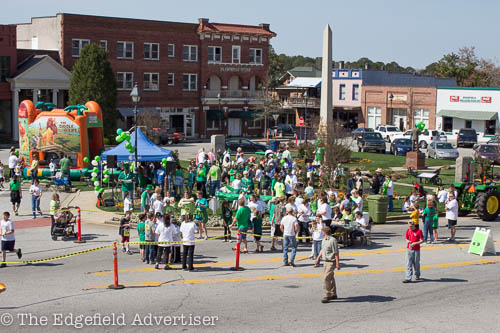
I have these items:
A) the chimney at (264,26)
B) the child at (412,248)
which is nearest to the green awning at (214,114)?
the chimney at (264,26)

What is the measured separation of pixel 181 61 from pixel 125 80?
6.23 metres

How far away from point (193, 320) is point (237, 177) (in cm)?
1357

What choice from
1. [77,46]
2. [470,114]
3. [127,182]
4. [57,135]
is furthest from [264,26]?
[127,182]

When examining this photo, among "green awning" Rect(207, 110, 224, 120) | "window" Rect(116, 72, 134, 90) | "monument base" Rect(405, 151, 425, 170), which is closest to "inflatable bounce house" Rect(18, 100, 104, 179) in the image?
"monument base" Rect(405, 151, 425, 170)

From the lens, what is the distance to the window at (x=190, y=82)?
67625 millimetres

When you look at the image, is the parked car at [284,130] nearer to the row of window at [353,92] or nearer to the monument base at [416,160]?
the row of window at [353,92]

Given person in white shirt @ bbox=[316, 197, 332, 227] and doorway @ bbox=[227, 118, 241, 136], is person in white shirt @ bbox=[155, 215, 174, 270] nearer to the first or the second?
person in white shirt @ bbox=[316, 197, 332, 227]

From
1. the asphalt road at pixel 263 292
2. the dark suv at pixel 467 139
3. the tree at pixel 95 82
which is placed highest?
the tree at pixel 95 82

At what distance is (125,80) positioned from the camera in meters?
63.6

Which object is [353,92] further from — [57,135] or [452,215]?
[452,215]

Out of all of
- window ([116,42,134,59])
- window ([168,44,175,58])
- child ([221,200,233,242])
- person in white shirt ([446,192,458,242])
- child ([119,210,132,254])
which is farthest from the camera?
window ([168,44,175,58])

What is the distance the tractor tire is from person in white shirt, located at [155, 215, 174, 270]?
12.4m

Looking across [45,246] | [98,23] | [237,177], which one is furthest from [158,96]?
[45,246]

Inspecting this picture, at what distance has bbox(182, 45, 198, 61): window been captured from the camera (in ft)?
220
